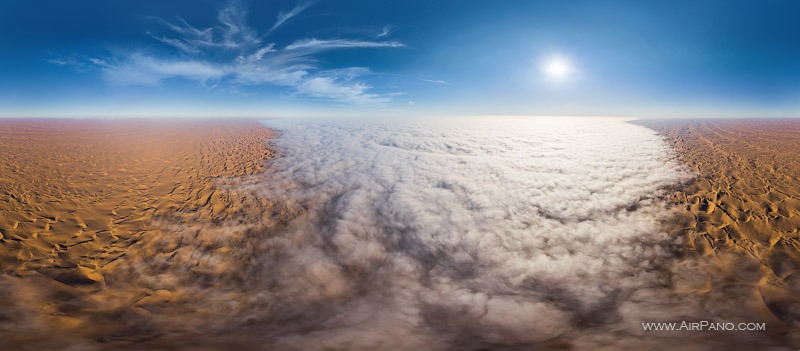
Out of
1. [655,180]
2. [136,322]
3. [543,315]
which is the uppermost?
[655,180]

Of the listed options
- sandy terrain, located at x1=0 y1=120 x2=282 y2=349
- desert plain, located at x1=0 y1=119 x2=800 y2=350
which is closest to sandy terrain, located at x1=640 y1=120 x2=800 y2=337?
desert plain, located at x1=0 y1=119 x2=800 y2=350

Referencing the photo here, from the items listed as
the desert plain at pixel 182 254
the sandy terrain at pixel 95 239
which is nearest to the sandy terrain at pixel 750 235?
the desert plain at pixel 182 254

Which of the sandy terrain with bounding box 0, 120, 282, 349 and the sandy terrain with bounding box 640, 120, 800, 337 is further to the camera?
the sandy terrain with bounding box 640, 120, 800, 337

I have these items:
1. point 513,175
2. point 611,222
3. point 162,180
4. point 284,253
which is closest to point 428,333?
point 284,253

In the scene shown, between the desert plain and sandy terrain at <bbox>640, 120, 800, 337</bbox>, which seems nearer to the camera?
the desert plain

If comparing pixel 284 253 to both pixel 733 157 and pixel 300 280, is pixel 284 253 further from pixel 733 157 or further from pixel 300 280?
pixel 733 157

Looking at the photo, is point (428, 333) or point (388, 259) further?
point (388, 259)

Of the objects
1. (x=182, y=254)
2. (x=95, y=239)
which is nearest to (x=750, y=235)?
(x=182, y=254)

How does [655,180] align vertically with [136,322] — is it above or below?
above

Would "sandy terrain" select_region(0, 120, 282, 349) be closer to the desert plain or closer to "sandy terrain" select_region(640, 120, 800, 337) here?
the desert plain
